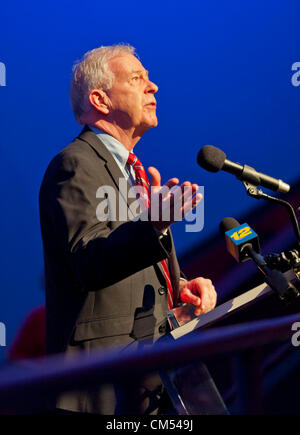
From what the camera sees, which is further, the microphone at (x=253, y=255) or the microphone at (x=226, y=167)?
the microphone at (x=226, y=167)

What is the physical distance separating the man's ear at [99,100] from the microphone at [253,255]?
2.11 ft

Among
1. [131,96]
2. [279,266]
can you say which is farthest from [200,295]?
[131,96]

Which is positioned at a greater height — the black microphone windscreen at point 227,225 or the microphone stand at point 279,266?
the black microphone windscreen at point 227,225

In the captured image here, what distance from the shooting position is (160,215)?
107 centimetres

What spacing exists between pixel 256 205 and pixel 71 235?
1.54m

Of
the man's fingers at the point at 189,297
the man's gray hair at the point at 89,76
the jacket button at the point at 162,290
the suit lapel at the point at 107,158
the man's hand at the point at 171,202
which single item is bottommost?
the man's fingers at the point at 189,297

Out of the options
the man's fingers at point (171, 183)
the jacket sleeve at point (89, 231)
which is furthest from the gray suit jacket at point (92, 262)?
the man's fingers at point (171, 183)

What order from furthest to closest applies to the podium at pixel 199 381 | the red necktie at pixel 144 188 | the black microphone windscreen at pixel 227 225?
the red necktie at pixel 144 188 < the black microphone windscreen at pixel 227 225 < the podium at pixel 199 381

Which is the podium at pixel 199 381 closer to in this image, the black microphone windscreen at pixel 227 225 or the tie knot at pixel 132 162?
the black microphone windscreen at pixel 227 225

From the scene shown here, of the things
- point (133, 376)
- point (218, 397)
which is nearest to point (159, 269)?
point (218, 397)

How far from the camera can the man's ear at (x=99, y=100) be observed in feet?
5.29

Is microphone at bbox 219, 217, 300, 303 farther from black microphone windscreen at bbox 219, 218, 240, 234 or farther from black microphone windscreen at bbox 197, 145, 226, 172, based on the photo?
black microphone windscreen at bbox 197, 145, 226, 172

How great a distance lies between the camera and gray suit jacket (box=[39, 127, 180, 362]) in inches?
44.3

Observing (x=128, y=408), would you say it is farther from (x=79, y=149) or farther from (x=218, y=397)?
(x=79, y=149)
